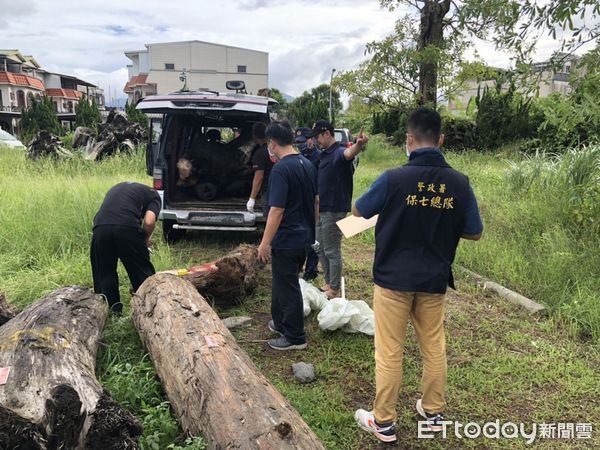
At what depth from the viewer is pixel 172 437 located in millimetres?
2457

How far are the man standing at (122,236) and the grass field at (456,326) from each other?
38 cm

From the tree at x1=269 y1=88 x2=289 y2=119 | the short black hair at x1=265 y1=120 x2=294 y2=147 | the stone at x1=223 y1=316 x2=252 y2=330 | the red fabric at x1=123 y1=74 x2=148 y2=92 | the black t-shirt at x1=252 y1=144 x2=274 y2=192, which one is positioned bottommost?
the stone at x1=223 y1=316 x2=252 y2=330

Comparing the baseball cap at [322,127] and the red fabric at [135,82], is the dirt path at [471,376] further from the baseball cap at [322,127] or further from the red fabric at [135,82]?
the red fabric at [135,82]

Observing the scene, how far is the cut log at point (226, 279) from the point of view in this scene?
4195 mm

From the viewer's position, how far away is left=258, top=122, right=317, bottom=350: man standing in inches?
134

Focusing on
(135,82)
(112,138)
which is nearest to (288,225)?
(112,138)

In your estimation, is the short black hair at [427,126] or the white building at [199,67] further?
the white building at [199,67]

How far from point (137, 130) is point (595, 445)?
13824mm

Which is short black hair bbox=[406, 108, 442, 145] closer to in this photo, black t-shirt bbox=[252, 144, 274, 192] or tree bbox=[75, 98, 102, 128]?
black t-shirt bbox=[252, 144, 274, 192]

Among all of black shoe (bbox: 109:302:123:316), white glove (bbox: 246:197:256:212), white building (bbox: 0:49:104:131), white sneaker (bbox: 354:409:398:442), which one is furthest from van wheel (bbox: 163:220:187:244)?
white building (bbox: 0:49:104:131)

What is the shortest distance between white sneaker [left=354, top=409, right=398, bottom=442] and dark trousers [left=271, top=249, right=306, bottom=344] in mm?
927

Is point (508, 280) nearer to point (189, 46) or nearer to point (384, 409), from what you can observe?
point (384, 409)

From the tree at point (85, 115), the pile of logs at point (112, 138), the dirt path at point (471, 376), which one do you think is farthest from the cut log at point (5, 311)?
the tree at point (85, 115)

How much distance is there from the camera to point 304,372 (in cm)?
325
